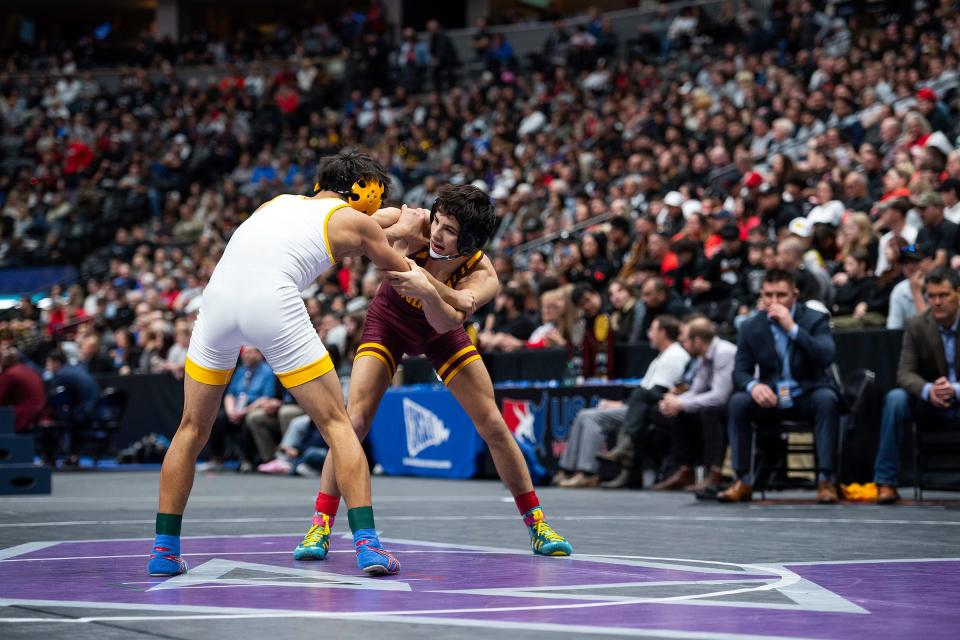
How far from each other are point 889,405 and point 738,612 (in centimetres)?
559

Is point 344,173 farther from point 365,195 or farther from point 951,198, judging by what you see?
point 951,198

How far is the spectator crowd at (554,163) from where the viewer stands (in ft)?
41.2

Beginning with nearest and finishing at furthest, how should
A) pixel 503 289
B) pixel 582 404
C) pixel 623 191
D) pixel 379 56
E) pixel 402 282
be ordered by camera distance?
1. pixel 402 282
2. pixel 582 404
3. pixel 503 289
4. pixel 623 191
5. pixel 379 56

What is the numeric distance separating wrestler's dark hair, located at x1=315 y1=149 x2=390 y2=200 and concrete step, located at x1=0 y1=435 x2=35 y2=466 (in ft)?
23.0

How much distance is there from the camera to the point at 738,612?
396cm

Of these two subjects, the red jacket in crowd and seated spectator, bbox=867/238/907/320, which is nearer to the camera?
seated spectator, bbox=867/238/907/320

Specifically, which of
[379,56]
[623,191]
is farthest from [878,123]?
[379,56]

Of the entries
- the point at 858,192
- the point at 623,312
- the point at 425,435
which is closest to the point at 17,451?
the point at 425,435

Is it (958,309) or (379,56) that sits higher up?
(379,56)

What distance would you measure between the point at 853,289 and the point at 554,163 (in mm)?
10833

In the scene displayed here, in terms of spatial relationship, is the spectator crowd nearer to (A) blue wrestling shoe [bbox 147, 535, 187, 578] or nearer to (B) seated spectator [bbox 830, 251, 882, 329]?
(B) seated spectator [bbox 830, 251, 882, 329]

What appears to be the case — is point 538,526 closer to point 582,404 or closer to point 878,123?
point 582,404

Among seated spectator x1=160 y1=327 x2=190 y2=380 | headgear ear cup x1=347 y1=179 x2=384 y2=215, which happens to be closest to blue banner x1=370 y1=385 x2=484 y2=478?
seated spectator x1=160 y1=327 x2=190 y2=380

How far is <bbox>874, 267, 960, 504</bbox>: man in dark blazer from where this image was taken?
891 centimetres
